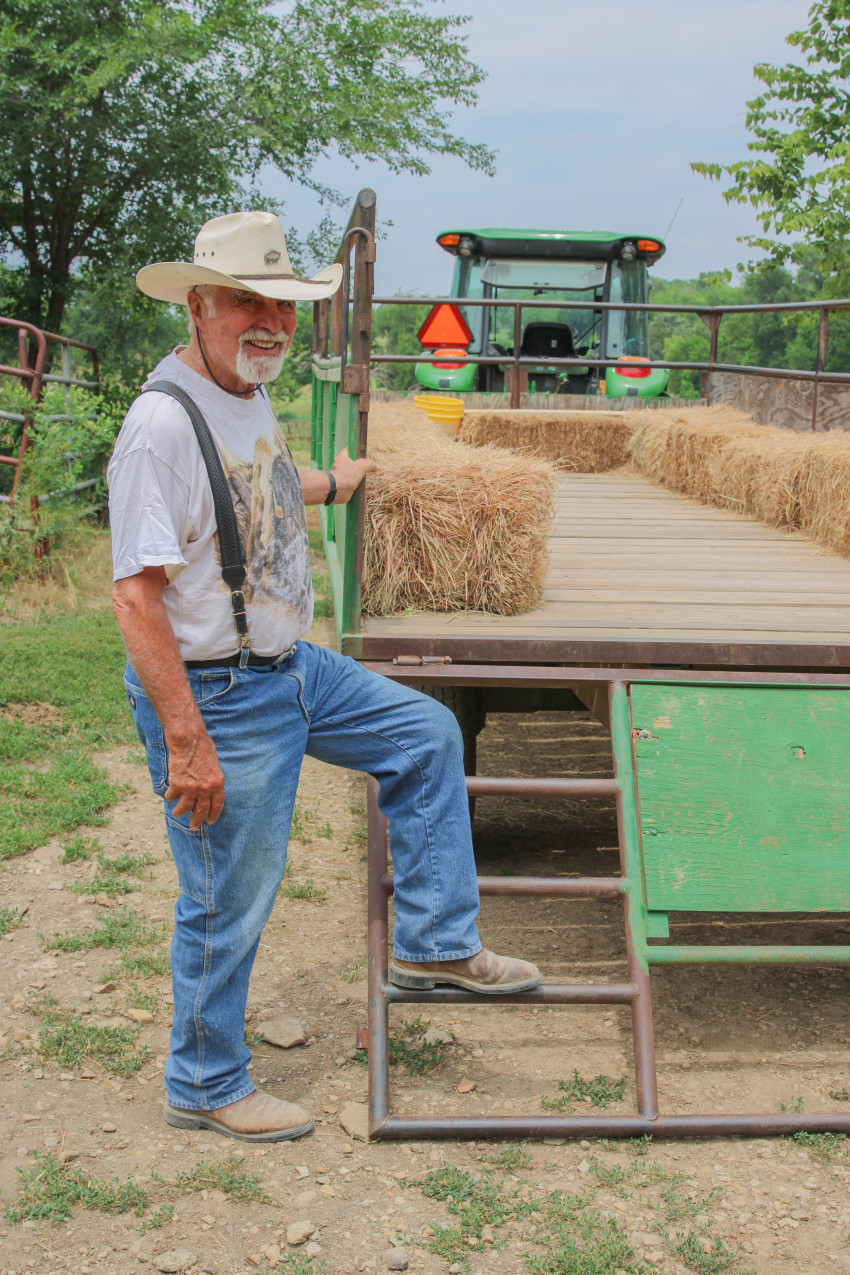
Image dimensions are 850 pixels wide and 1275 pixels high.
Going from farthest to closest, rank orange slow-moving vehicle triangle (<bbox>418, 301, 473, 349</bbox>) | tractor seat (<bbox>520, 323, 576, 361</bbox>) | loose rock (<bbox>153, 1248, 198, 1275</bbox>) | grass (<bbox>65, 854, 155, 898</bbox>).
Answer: tractor seat (<bbox>520, 323, 576, 361</bbox>), orange slow-moving vehicle triangle (<bbox>418, 301, 473, 349</bbox>), grass (<bbox>65, 854, 155, 898</bbox>), loose rock (<bbox>153, 1248, 198, 1275</bbox>)

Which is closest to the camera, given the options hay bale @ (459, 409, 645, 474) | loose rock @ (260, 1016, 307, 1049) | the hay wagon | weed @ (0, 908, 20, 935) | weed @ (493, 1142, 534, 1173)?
weed @ (493, 1142, 534, 1173)

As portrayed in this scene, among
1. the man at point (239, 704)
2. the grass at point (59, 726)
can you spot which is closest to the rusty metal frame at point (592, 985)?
the man at point (239, 704)

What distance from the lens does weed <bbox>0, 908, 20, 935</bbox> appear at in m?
3.57

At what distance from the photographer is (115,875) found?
3994mm

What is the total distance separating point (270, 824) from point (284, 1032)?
824 mm

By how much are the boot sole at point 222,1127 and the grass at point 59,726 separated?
175cm

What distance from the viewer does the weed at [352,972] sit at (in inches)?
135

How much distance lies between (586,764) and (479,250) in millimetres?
5912

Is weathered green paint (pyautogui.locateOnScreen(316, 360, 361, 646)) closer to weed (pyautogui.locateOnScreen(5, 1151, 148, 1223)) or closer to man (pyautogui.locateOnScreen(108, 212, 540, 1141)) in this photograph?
man (pyautogui.locateOnScreen(108, 212, 540, 1141))

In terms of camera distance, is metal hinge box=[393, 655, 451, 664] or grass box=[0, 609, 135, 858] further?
grass box=[0, 609, 135, 858]

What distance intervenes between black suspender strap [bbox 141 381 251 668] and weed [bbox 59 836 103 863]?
2060mm

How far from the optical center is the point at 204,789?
7.74 feet

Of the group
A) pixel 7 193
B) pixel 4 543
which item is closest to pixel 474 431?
pixel 4 543

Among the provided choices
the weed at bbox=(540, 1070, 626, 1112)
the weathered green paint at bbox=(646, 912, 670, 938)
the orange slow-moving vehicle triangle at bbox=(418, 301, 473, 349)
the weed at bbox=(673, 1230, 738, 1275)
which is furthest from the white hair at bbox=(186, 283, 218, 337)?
the orange slow-moving vehicle triangle at bbox=(418, 301, 473, 349)
